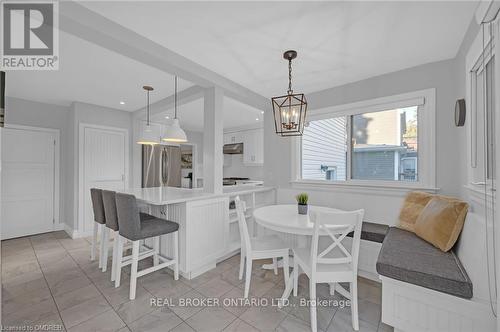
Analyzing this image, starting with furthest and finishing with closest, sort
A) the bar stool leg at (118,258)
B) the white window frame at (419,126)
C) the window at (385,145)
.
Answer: the window at (385,145), the white window frame at (419,126), the bar stool leg at (118,258)

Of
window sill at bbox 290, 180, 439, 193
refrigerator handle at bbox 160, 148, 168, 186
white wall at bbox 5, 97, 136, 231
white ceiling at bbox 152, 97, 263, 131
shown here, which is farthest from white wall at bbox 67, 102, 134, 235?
window sill at bbox 290, 180, 439, 193

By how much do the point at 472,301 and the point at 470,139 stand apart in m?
1.40

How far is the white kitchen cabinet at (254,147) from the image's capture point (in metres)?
5.95

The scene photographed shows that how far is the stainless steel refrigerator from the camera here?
4957mm

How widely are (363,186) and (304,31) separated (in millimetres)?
2050

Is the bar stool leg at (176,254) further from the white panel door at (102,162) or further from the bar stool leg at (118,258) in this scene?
the white panel door at (102,162)

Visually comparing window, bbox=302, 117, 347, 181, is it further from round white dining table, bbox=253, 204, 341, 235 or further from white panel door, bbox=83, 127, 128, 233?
white panel door, bbox=83, 127, 128, 233

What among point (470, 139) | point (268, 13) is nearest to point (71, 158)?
point (268, 13)

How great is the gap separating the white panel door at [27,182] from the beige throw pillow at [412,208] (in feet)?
18.6

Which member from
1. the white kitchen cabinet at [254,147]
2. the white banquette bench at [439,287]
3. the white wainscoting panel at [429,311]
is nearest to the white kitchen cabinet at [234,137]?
the white kitchen cabinet at [254,147]

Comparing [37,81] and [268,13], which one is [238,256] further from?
[37,81]

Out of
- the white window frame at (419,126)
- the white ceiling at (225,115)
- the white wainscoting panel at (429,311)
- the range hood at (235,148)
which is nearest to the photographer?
the white wainscoting panel at (429,311)

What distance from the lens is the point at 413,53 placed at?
7.75 ft

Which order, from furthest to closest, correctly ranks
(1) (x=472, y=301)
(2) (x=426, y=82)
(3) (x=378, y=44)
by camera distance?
1. (2) (x=426, y=82)
2. (3) (x=378, y=44)
3. (1) (x=472, y=301)
